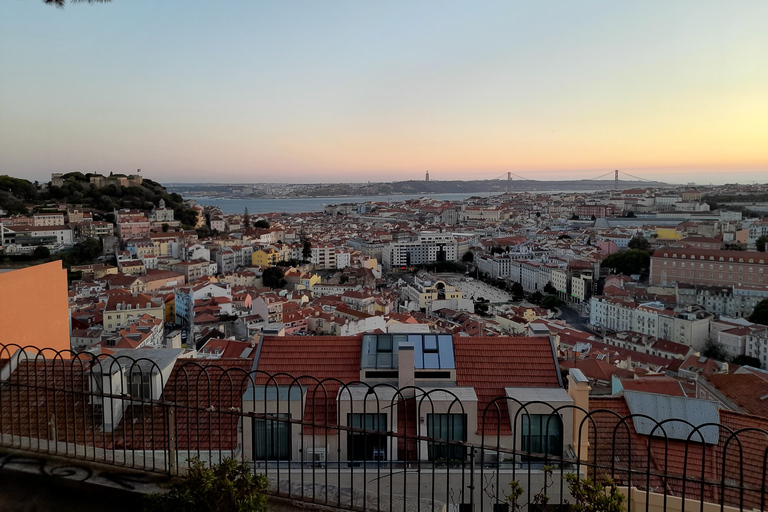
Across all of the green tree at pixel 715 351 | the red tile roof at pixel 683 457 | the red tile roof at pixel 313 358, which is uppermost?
the red tile roof at pixel 313 358

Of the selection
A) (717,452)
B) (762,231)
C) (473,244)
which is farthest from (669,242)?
(717,452)

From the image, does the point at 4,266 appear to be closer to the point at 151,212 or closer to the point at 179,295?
the point at 179,295

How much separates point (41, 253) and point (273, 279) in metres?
7.87

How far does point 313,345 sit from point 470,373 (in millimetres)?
836

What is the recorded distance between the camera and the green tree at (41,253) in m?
18.9

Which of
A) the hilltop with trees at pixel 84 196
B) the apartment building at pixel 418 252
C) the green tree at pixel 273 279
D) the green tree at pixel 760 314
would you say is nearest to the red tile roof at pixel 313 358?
the green tree at pixel 760 314

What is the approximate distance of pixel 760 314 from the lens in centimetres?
1728

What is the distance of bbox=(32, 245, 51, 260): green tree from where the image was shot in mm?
18906

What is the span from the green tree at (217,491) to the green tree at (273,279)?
21658 millimetres

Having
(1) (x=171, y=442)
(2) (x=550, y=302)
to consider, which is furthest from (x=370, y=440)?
(2) (x=550, y=302)

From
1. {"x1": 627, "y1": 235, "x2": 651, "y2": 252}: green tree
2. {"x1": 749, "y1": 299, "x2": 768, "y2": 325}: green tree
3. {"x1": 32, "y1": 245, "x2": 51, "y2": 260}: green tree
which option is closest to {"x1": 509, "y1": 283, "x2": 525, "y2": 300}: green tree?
{"x1": 749, "y1": 299, "x2": 768, "y2": 325}: green tree

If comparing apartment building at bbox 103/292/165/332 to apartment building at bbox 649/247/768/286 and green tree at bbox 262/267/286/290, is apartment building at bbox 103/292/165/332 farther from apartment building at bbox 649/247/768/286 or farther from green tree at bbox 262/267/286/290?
apartment building at bbox 649/247/768/286

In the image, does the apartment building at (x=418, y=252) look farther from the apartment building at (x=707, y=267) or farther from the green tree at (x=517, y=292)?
the apartment building at (x=707, y=267)

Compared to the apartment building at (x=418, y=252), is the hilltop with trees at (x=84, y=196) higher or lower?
higher
